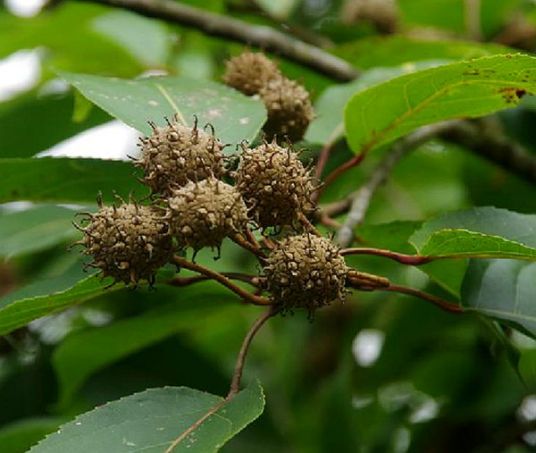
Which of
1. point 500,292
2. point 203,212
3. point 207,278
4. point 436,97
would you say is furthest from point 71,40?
point 203,212

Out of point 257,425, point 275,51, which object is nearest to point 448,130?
point 275,51

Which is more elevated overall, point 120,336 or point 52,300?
point 52,300

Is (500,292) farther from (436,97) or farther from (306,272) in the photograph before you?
(306,272)

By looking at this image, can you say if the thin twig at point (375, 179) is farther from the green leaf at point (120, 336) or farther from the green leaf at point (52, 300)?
the green leaf at point (52, 300)

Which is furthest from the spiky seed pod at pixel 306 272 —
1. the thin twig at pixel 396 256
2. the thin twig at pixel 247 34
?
the thin twig at pixel 247 34

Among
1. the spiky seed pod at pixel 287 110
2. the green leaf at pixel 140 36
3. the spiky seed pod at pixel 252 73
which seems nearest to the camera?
the spiky seed pod at pixel 287 110

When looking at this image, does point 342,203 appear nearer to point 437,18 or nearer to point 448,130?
point 448,130

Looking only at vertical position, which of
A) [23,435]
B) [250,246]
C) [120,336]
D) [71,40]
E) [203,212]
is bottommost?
[23,435]
